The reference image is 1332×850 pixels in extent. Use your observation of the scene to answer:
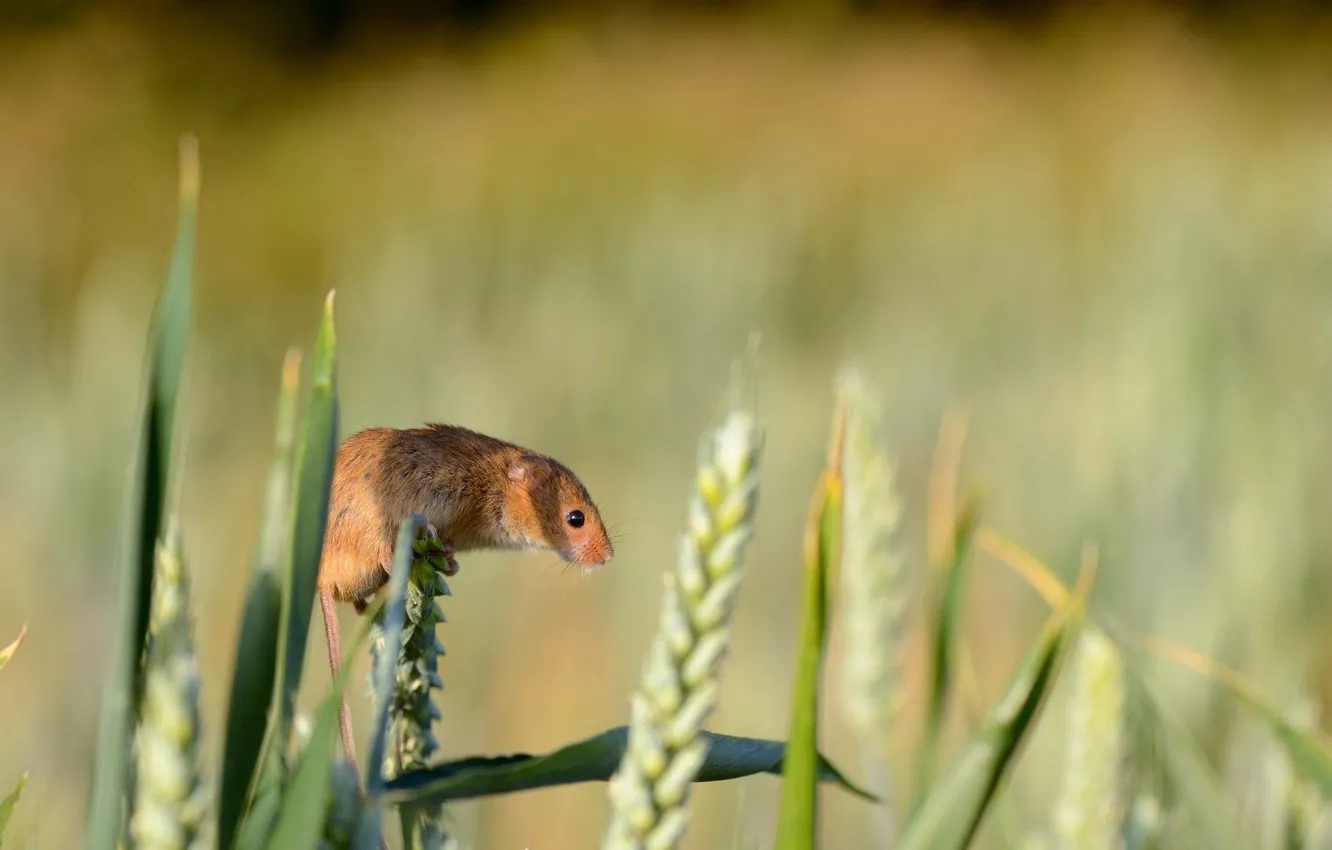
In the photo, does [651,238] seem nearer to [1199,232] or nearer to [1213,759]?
[1199,232]

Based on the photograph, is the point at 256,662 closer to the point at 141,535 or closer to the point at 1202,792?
the point at 141,535

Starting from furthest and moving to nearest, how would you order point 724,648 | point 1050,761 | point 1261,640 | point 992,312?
point 992,312
point 1050,761
point 1261,640
point 724,648

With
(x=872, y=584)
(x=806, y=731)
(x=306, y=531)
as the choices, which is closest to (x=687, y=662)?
(x=806, y=731)

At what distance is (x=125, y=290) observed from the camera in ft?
15.0

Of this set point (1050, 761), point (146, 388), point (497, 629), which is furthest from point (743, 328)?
point (146, 388)

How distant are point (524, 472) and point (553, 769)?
1.76 ft

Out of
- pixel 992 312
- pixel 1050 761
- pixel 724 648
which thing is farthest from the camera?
pixel 992 312

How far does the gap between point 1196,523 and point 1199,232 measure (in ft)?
7.43

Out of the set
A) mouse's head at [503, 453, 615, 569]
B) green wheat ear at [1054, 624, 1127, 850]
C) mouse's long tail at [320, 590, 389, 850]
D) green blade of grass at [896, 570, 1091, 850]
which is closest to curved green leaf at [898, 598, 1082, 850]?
green blade of grass at [896, 570, 1091, 850]

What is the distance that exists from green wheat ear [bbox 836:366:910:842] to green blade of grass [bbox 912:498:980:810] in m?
0.24

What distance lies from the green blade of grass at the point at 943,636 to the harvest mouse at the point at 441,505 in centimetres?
32

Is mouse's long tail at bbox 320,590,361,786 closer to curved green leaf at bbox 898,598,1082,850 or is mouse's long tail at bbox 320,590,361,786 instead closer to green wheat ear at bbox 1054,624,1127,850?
curved green leaf at bbox 898,598,1082,850

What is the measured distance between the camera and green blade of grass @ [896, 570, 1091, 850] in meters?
0.57

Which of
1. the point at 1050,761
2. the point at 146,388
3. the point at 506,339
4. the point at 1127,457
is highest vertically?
the point at 506,339
